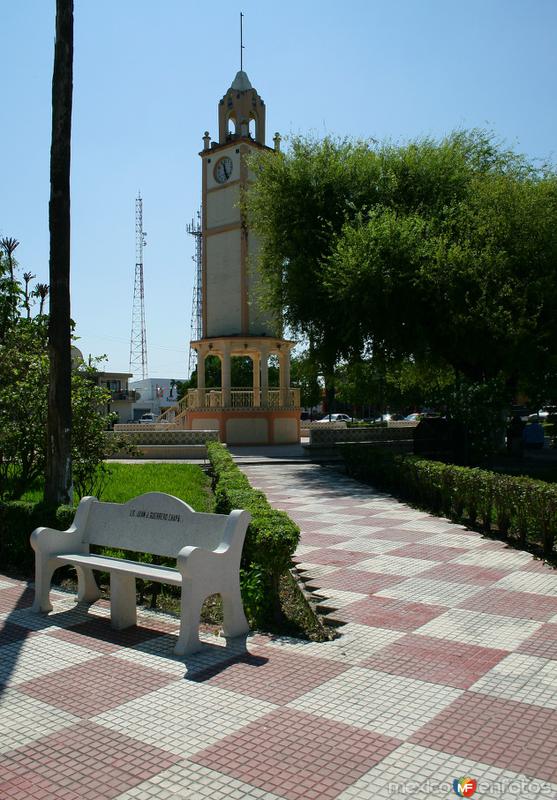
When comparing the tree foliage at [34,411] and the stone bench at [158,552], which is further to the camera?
the tree foliage at [34,411]

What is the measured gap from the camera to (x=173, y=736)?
12.7 ft

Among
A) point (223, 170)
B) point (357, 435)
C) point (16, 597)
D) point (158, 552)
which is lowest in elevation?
point (16, 597)

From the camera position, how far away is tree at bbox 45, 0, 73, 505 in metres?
8.46

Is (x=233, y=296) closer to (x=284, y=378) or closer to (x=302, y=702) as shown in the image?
(x=284, y=378)

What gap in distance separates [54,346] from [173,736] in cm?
556

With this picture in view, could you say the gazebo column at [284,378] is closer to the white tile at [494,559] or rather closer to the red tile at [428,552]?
the red tile at [428,552]

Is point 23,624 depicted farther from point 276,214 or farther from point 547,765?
point 276,214

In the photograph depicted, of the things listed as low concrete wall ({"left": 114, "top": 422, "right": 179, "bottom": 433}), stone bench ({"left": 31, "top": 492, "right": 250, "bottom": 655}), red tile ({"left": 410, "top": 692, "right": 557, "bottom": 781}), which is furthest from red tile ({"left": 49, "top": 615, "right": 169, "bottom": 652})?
low concrete wall ({"left": 114, "top": 422, "right": 179, "bottom": 433})

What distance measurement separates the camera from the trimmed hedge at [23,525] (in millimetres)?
7680

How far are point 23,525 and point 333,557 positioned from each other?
3491 mm

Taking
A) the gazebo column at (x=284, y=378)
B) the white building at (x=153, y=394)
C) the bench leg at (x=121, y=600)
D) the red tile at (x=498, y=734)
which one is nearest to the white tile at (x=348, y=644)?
the red tile at (x=498, y=734)

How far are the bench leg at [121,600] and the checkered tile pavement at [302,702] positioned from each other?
0.39 ft

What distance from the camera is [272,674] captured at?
4.75 m

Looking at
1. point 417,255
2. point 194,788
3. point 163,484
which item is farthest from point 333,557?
Result: point 417,255
